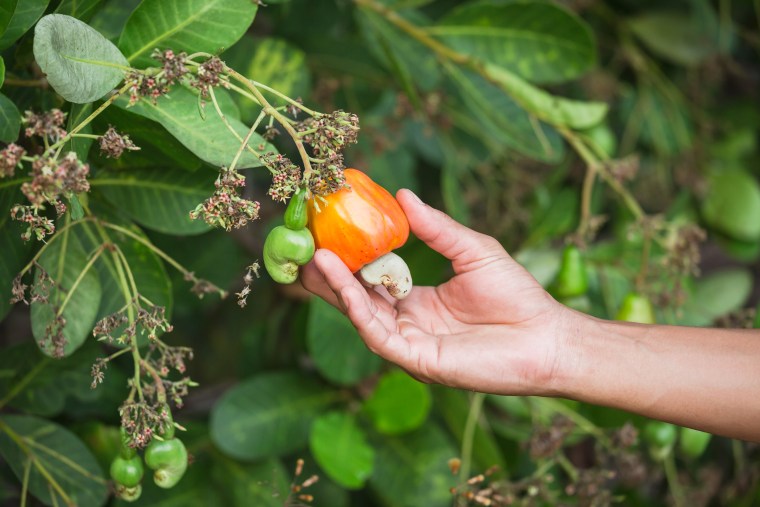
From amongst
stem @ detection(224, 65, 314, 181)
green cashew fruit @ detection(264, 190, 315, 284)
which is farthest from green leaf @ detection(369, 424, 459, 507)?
stem @ detection(224, 65, 314, 181)

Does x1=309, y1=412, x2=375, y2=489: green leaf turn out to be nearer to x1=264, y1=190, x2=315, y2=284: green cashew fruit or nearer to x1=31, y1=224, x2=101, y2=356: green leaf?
x1=31, y1=224, x2=101, y2=356: green leaf

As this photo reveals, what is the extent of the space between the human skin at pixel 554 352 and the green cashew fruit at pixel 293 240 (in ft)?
0.45

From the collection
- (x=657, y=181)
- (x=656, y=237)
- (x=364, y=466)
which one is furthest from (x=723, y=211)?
(x=364, y=466)

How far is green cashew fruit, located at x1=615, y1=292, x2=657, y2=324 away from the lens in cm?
155

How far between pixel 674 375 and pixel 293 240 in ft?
1.95

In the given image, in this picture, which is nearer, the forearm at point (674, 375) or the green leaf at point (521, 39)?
the forearm at point (674, 375)

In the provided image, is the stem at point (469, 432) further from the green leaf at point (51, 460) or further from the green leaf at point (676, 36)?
the green leaf at point (676, 36)

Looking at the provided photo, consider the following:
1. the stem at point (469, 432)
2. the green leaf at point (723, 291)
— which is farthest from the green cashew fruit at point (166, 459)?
the green leaf at point (723, 291)

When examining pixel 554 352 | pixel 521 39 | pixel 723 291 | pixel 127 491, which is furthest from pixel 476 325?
pixel 723 291

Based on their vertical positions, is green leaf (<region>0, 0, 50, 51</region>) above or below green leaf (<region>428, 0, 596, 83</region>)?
above

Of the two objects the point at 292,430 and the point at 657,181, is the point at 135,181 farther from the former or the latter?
the point at 657,181

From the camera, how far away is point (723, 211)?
7.78 feet

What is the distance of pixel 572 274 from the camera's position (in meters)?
1.59

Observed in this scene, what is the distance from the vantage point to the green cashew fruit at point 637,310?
1.55 meters
